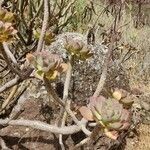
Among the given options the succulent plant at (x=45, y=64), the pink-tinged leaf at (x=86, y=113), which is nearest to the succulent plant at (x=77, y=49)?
the succulent plant at (x=45, y=64)

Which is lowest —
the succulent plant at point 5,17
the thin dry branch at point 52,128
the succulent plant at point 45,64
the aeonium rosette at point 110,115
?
the thin dry branch at point 52,128

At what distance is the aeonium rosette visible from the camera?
1180 millimetres

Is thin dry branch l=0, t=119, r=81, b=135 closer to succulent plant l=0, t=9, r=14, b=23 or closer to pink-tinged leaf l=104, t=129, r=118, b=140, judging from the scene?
pink-tinged leaf l=104, t=129, r=118, b=140

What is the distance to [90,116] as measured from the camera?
129 cm

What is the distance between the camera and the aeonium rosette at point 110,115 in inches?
46.4

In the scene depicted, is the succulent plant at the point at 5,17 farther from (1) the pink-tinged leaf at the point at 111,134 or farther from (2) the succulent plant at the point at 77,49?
(1) the pink-tinged leaf at the point at 111,134

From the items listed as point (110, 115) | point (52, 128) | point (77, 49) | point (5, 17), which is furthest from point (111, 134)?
point (5, 17)

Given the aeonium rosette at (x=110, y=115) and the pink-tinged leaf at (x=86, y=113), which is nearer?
the aeonium rosette at (x=110, y=115)

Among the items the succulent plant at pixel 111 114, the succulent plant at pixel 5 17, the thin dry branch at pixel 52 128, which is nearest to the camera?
the succulent plant at pixel 111 114

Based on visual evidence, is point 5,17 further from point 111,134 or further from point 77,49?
point 111,134

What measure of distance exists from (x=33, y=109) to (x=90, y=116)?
4.14ft

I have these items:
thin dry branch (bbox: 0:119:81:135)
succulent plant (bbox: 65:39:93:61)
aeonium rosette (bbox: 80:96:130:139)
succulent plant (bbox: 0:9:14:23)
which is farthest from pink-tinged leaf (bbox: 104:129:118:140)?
succulent plant (bbox: 0:9:14:23)

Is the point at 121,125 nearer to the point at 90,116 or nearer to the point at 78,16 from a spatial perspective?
the point at 90,116

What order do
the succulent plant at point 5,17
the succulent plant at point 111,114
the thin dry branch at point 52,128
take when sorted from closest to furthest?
the succulent plant at point 111,114 < the thin dry branch at point 52,128 < the succulent plant at point 5,17
